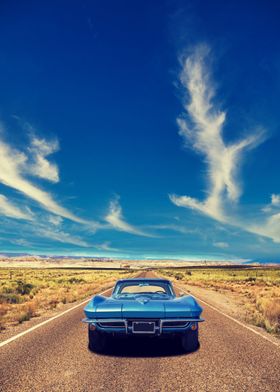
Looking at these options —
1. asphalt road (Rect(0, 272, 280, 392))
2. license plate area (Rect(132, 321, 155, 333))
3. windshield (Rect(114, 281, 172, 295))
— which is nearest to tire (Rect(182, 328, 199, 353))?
asphalt road (Rect(0, 272, 280, 392))

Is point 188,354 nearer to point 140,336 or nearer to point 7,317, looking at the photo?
point 140,336

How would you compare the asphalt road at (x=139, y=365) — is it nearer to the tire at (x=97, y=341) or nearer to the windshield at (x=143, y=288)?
the tire at (x=97, y=341)

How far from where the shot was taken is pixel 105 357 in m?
7.04

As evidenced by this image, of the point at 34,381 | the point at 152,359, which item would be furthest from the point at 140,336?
the point at 34,381

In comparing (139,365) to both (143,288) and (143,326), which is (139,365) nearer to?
(143,326)

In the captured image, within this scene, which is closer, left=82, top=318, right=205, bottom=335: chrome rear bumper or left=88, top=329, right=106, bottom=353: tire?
left=82, top=318, right=205, bottom=335: chrome rear bumper

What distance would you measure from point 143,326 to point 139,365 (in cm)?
71

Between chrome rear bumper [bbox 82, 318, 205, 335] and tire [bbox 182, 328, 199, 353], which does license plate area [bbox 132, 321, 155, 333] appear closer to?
chrome rear bumper [bbox 82, 318, 205, 335]

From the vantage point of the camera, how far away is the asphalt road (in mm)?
5328

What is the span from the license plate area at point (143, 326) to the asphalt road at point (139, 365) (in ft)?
1.68

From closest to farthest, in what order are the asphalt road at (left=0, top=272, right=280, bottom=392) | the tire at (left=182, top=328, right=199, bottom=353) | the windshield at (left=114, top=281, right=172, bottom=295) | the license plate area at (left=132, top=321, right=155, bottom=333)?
the asphalt road at (left=0, top=272, right=280, bottom=392), the license plate area at (left=132, top=321, right=155, bottom=333), the tire at (left=182, top=328, right=199, bottom=353), the windshield at (left=114, top=281, right=172, bottom=295)

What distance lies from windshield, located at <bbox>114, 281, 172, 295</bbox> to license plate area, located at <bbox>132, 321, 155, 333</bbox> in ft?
6.11

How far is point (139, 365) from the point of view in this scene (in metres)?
6.40

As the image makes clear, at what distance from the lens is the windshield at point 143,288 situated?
8.86 m
